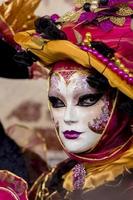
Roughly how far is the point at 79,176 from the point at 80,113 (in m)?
0.14

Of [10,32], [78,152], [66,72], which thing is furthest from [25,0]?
[78,152]

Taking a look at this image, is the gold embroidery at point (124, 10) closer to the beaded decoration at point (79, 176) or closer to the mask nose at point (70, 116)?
the mask nose at point (70, 116)

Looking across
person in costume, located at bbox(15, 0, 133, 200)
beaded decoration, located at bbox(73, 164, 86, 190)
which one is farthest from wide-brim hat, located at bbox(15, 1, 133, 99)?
beaded decoration, located at bbox(73, 164, 86, 190)

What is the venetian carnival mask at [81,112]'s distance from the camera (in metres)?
1.46

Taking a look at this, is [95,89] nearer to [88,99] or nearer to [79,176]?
[88,99]

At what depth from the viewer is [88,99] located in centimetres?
147

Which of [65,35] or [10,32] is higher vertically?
[65,35]

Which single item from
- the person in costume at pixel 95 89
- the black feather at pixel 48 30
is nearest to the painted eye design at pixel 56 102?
the person in costume at pixel 95 89

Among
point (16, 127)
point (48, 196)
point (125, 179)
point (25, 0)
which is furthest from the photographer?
point (16, 127)

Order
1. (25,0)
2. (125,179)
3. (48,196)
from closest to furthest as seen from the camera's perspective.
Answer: (125,179)
(48,196)
(25,0)

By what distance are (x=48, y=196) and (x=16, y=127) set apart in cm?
47

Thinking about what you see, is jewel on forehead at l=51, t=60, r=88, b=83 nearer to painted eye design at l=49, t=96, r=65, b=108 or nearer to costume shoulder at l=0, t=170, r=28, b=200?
painted eye design at l=49, t=96, r=65, b=108

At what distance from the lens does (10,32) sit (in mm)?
1755

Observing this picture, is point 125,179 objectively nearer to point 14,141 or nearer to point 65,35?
point 65,35
